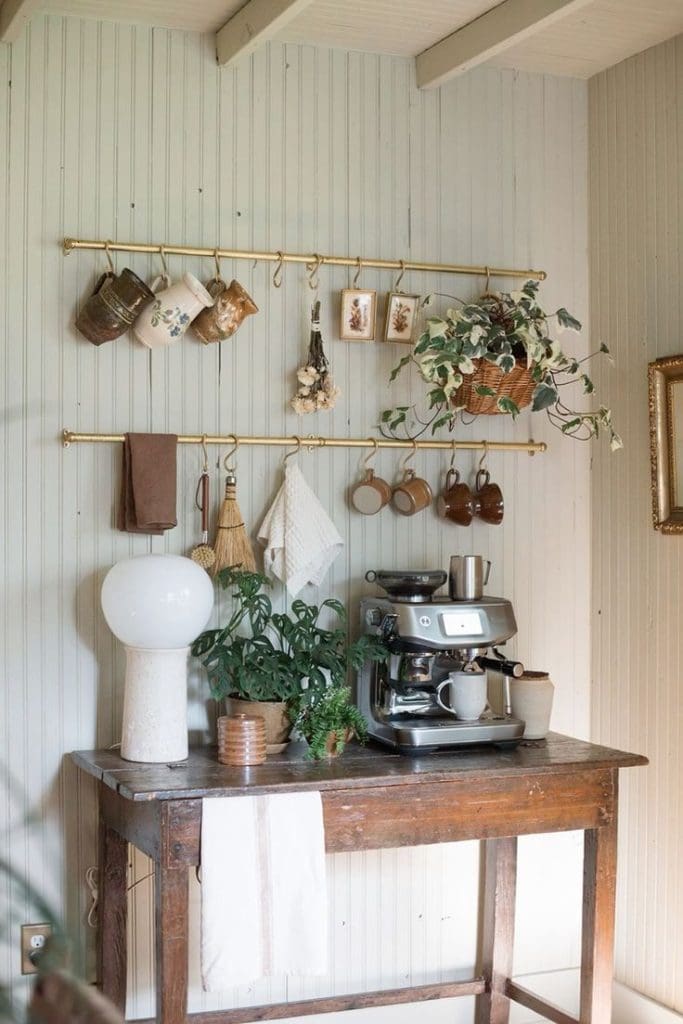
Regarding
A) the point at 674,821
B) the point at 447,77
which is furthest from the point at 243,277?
the point at 674,821

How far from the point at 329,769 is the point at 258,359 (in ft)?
3.41

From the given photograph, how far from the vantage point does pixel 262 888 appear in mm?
2482

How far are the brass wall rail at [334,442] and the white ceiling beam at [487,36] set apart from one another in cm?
94

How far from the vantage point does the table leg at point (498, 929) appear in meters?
3.21

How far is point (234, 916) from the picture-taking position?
2.45 m

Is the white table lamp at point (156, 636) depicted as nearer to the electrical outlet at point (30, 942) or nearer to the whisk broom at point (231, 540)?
the whisk broom at point (231, 540)

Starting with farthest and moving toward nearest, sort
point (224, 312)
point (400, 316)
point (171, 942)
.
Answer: point (400, 316) → point (224, 312) → point (171, 942)

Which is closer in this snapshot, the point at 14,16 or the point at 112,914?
the point at 14,16

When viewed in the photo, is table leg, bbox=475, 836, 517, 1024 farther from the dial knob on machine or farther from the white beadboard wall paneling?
the dial knob on machine

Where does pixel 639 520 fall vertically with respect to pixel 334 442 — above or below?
below

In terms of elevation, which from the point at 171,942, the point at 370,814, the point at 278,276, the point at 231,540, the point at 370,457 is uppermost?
the point at 278,276

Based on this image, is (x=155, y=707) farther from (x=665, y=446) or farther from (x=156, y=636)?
(x=665, y=446)

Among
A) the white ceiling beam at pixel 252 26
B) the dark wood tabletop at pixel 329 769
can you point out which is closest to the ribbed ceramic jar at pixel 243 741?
the dark wood tabletop at pixel 329 769

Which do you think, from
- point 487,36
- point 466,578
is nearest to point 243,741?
point 466,578
